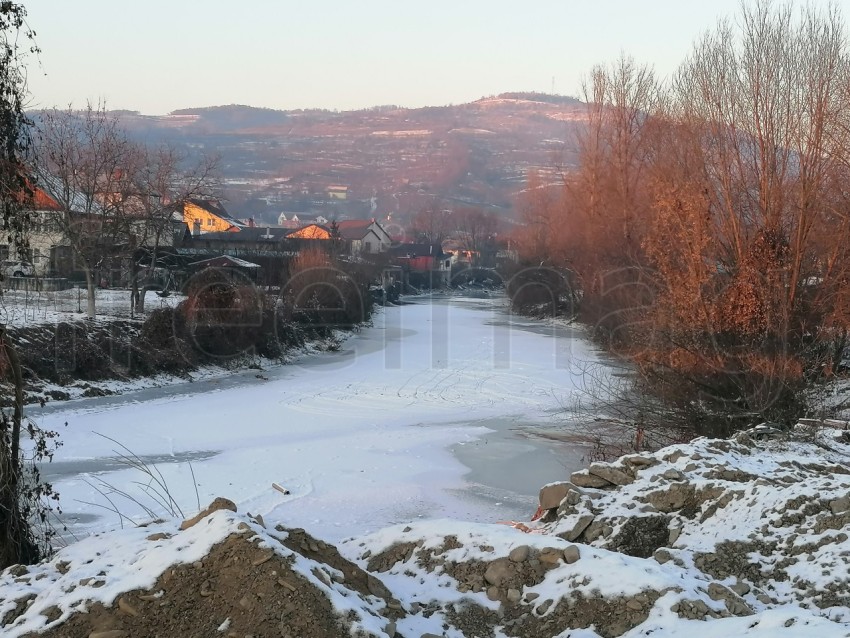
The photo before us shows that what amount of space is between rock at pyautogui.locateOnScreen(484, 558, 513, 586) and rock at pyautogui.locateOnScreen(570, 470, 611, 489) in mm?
4117

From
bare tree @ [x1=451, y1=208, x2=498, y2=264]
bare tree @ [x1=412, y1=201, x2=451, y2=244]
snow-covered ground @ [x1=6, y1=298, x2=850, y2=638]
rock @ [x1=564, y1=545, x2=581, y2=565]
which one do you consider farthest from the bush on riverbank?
bare tree @ [x1=412, y1=201, x2=451, y2=244]

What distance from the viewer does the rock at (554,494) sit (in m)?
9.82

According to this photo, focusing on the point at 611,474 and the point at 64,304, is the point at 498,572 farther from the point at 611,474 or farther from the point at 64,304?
the point at 64,304

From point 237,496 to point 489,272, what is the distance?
100 meters

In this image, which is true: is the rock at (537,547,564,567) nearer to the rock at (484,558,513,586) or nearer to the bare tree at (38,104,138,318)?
the rock at (484,558,513,586)

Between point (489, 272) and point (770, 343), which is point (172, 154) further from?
point (489, 272)

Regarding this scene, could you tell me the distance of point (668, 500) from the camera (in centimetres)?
909

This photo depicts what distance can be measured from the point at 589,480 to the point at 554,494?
2.48ft

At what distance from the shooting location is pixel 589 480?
34.2 ft

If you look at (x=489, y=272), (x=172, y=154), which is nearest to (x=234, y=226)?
(x=489, y=272)

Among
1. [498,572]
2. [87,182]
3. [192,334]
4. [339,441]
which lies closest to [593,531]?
[498,572]

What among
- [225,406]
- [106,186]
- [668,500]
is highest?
[106,186]

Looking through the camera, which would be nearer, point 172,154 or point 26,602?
point 26,602

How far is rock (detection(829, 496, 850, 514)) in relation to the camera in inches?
294
